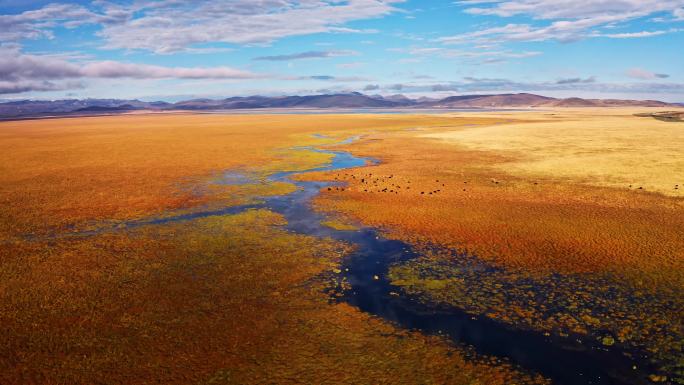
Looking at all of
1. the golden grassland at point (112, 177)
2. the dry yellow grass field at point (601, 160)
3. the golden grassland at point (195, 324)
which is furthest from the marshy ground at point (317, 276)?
→ the dry yellow grass field at point (601, 160)

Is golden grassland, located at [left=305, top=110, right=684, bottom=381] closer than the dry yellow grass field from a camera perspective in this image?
Yes

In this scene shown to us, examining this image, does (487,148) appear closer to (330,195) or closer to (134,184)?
(330,195)

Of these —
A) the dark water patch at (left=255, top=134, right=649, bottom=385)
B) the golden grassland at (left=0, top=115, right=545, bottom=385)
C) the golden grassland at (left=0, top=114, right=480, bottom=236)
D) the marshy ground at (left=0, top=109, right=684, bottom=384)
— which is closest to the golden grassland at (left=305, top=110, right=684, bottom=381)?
the marshy ground at (left=0, top=109, right=684, bottom=384)

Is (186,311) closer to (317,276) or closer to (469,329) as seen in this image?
(317,276)

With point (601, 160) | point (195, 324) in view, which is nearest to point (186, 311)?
point (195, 324)

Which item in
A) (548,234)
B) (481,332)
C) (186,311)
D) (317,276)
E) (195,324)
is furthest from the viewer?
(548,234)

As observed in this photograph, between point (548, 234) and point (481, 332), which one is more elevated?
point (548, 234)

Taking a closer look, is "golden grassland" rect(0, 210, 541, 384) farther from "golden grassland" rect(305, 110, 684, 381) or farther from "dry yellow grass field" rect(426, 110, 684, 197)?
Result: "dry yellow grass field" rect(426, 110, 684, 197)

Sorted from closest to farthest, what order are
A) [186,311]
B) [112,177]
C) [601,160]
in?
[186,311]
[112,177]
[601,160]

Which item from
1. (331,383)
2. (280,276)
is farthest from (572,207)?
(331,383)
